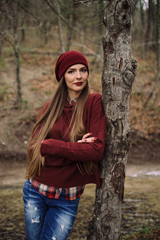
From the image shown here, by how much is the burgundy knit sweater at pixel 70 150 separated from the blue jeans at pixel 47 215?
155 millimetres

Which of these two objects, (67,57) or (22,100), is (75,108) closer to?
(67,57)

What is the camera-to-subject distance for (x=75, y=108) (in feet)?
7.67

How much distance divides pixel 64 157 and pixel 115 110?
0.66 metres

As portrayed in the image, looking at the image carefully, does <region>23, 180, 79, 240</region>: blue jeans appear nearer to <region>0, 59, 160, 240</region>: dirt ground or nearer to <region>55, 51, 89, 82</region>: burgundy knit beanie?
<region>55, 51, 89, 82</region>: burgundy knit beanie

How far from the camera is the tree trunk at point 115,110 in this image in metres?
2.26

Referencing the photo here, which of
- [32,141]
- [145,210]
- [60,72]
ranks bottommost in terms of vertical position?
[145,210]

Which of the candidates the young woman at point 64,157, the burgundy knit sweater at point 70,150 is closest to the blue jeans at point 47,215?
the young woman at point 64,157

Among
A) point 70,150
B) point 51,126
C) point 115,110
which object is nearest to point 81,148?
point 70,150

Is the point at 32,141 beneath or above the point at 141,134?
above

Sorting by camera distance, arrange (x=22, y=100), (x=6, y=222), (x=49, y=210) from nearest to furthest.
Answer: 1. (x=49, y=210)
2. (x=6, y=222)
3. (x=22, y=100)

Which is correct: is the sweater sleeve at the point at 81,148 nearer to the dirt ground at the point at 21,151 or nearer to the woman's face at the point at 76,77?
the woman's face at the point at 76,77

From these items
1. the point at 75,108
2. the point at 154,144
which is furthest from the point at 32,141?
the point at 154,144

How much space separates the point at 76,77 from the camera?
2.32 meters

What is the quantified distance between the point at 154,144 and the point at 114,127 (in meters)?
7.19
